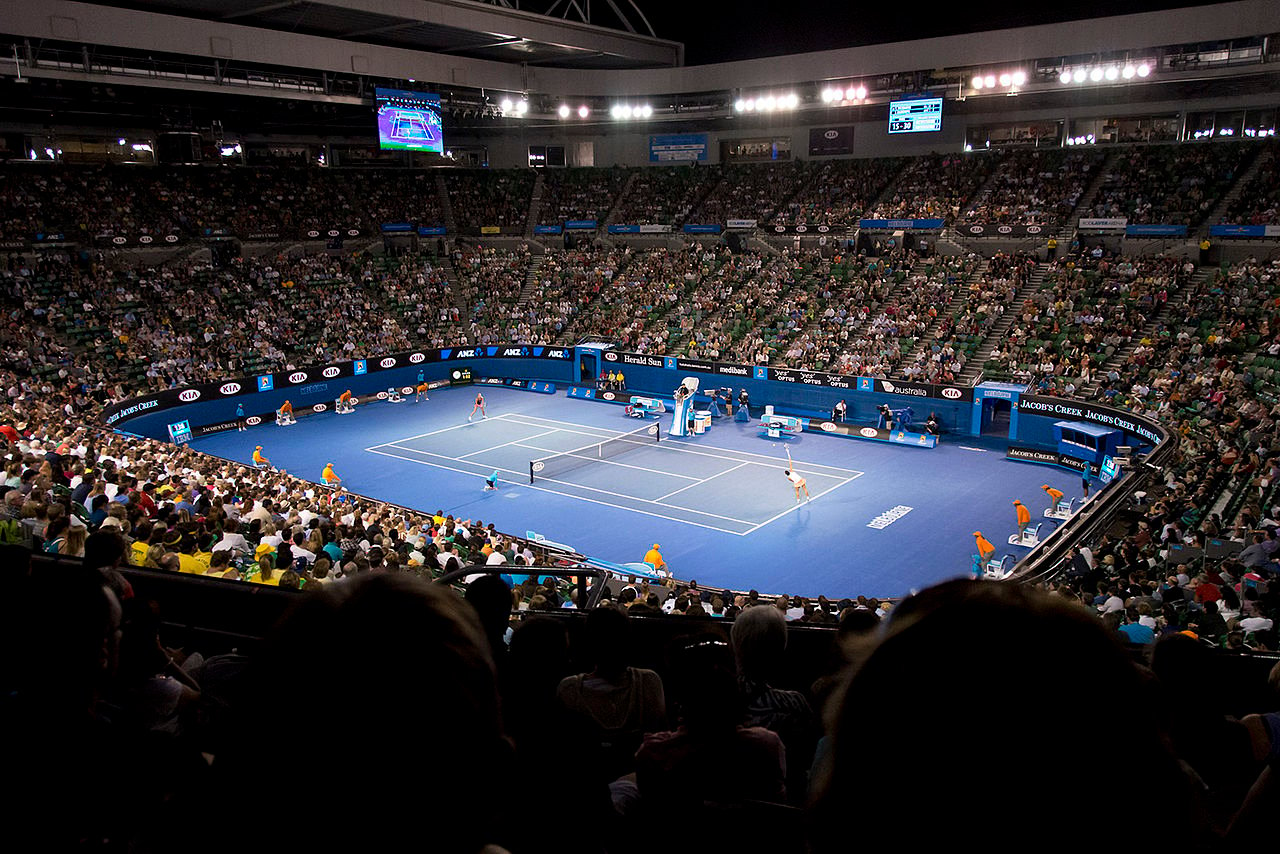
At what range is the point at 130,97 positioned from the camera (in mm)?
45281

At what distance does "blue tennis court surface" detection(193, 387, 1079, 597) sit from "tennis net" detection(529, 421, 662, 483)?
0.16 metres

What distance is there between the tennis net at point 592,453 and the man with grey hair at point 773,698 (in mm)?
27023

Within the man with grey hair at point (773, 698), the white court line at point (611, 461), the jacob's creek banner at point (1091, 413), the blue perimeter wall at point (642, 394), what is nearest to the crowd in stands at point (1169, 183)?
the jacob's creek banner at point (1091, 413)

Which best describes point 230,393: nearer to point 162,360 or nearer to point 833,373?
point 162,360

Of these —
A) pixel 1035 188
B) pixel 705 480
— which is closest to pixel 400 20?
pixel 705 480

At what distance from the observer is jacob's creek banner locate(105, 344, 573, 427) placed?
36.1 m

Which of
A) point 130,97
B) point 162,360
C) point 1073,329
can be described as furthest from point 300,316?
point 1073,329

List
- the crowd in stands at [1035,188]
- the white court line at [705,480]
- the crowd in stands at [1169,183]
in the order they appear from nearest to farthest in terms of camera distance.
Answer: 1. the white court line at [705,480]
2. the crowd in stands at [1169,183]
3. the crowd in stands at [1035,188]

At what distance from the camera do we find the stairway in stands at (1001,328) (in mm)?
38562

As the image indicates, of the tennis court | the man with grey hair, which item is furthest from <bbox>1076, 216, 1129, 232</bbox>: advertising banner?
the man with grey hair

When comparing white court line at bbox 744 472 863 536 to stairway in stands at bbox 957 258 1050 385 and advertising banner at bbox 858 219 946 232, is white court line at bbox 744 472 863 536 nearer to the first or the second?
stairway in stands at bbox 957 258 1050 385

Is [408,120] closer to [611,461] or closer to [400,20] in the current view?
[400,20]

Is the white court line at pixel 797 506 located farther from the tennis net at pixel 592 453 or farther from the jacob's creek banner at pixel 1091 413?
the tennis net at pixel 592 453

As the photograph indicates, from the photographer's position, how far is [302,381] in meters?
43.0
